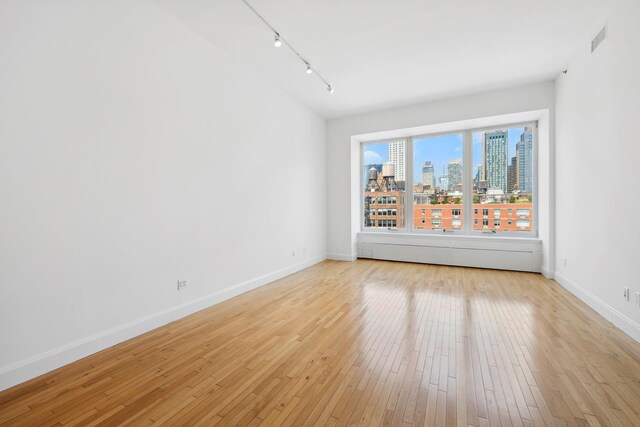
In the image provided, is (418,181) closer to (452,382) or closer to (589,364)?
(589,364)

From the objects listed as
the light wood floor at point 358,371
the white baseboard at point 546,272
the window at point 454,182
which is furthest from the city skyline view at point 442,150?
the light wood floor at point 358,371

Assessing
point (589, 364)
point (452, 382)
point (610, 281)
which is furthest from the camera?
point (610, 281)

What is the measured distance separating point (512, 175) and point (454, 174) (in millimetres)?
1033

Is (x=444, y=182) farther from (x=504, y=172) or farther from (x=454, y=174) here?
(x=504, y=172)

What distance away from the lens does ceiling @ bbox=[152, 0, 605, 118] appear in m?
2.89

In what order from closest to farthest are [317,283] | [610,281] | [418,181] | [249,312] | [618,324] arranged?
[618,324] → [610,281] → [249,312] → [317,283] → [418,181]

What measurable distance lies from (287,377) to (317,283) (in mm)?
2490

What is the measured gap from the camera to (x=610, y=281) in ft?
9.70

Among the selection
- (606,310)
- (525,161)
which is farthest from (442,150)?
(606,310)

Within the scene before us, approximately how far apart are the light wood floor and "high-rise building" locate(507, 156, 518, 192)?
8.60 feet

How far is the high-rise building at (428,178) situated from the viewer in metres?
6.18

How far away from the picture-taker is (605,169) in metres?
3.05

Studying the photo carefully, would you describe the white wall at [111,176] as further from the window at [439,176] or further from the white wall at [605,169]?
the white wall at [605,169]

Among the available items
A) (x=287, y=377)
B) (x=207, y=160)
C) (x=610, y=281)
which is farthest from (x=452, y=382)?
(x=207, y=160)
